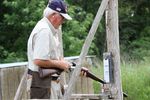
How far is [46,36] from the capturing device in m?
5.21

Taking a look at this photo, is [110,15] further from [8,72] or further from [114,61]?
[8,72]

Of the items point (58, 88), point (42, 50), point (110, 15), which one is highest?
point (110, 15)

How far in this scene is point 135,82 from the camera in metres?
11.1

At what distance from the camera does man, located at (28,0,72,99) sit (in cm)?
517

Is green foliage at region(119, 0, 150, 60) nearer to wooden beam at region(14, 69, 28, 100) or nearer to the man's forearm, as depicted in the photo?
wooden beam at region(14, 69, 28, 100)

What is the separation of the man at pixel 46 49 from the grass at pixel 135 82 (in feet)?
17.4

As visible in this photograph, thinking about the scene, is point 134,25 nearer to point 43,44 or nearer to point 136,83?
point 136,83

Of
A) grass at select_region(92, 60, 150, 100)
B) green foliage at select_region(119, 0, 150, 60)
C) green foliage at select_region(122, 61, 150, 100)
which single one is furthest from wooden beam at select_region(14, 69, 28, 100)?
green foliage at select_region(119, 0, 150, 60)

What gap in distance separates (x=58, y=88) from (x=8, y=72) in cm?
136

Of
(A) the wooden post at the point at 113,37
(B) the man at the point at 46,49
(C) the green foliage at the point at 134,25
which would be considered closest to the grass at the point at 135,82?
(A) the wooden post at the point at 113,37

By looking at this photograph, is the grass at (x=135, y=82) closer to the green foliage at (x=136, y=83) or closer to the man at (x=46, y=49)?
the green foliage at (x=136, y=83)

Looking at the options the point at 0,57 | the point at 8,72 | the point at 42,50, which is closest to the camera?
the point at 42,50

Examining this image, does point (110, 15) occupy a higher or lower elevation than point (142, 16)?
lower

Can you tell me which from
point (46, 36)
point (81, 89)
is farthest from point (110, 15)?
point (81, 89)
